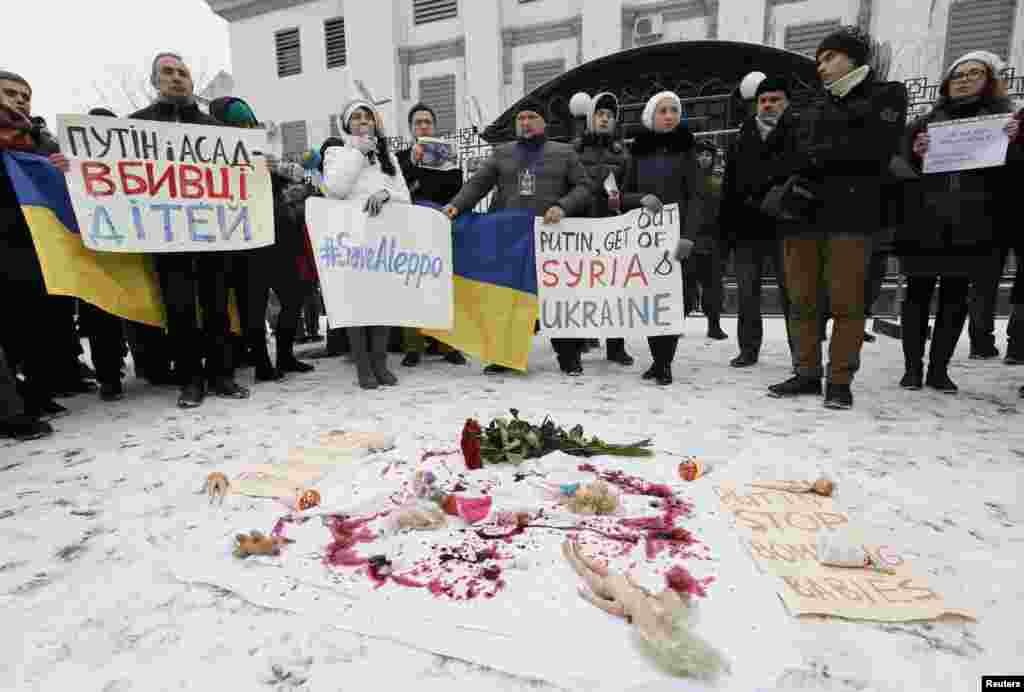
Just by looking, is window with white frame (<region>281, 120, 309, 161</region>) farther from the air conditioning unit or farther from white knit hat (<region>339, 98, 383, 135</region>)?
white knit hat (<region>339, 98, 383, 135</region>)

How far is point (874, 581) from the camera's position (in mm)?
1391

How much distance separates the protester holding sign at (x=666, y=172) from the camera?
3.65 metres

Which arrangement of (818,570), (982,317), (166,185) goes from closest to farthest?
1. (818,570)
2. (166,185)
3. (982,317)

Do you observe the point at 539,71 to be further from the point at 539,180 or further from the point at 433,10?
the point at 539,180

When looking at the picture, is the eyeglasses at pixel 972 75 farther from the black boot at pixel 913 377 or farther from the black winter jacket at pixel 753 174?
the black boot at pixel 913 377

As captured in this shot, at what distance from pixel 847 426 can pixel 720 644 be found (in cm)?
200

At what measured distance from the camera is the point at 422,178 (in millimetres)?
4422

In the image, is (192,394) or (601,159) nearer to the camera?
(192,394)

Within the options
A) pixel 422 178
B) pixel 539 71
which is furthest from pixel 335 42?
pixel 422 178

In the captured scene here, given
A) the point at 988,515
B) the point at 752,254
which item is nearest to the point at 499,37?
the point at 752,254

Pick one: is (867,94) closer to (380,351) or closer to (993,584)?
(993,584)

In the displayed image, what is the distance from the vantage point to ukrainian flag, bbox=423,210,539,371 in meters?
3.94

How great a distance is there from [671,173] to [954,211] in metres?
1.62

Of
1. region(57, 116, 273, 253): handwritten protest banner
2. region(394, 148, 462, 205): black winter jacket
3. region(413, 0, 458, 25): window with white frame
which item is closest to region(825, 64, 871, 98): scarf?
region(394, 148, 462, 205): black winter jacket
